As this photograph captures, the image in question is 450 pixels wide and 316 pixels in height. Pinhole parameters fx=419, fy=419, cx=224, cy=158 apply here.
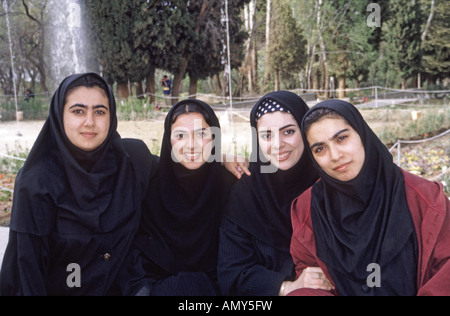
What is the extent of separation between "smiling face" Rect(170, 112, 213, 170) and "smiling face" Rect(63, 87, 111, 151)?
0.33m

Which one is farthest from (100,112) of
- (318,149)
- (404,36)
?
(404,36)

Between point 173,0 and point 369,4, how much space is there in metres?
4.42

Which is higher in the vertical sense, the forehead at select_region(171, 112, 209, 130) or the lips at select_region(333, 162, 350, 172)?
the forehead at select_region(171, 112, 209, 130)

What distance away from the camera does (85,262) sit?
5.72 ft

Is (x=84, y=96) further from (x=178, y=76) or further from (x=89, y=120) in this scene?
(x=178, y=76)

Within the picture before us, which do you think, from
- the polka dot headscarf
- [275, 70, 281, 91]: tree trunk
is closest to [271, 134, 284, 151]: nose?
the polka dot headscarf

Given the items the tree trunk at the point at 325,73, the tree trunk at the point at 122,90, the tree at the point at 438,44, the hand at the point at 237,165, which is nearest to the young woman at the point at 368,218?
the hand at the point at 237,165

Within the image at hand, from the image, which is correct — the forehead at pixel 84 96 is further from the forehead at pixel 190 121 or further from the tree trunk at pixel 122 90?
the tree trunk at pixel 122 90

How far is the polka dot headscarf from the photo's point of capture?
71.3 inches

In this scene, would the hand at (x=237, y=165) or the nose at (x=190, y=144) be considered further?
the hand at (x=237, y=165)

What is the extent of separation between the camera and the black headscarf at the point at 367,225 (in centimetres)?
142

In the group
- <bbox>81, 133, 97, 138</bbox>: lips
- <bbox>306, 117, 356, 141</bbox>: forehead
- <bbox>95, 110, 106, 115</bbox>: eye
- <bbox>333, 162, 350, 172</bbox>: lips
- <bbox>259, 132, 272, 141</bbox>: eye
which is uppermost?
<bbox>95, 110, 106, 115</bbox>: eye

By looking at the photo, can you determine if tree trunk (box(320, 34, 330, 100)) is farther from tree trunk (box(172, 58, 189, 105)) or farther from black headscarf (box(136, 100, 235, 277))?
black headscarf (box(136, 100, 235, 277))

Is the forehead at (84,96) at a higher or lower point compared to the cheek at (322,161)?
higher
